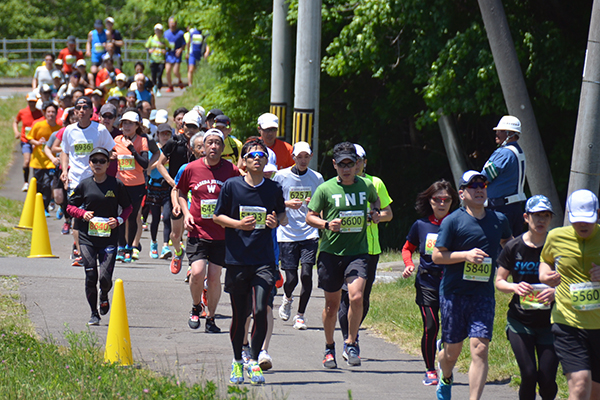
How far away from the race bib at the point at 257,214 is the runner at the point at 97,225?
2.33 metres

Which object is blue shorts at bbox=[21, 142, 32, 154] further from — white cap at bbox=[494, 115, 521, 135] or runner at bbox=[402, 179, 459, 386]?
runner at bbox=[402, 179, 459, 386]

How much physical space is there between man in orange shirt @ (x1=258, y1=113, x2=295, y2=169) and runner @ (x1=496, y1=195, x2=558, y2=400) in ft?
13.3

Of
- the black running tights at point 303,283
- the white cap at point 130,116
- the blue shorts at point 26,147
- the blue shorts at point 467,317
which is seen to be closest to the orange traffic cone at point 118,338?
the black running tights at point 303,283

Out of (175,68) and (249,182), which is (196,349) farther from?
(175,68)

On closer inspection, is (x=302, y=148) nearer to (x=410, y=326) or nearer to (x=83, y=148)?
(x=410, y=326)

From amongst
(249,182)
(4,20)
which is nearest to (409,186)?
(249,182)

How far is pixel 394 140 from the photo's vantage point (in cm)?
2116

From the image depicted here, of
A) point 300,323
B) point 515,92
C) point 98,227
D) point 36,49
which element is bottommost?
point 300,323

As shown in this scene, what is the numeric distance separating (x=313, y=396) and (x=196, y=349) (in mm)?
1780

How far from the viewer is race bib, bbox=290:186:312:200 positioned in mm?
9172

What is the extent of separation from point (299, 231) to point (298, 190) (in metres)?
0.56

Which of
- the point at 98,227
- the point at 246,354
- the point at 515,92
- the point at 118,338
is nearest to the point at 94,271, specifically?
the point at 98,227

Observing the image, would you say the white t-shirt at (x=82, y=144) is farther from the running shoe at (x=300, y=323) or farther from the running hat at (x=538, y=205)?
the running hat at (x=538, y=205)

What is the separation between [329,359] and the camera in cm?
801
